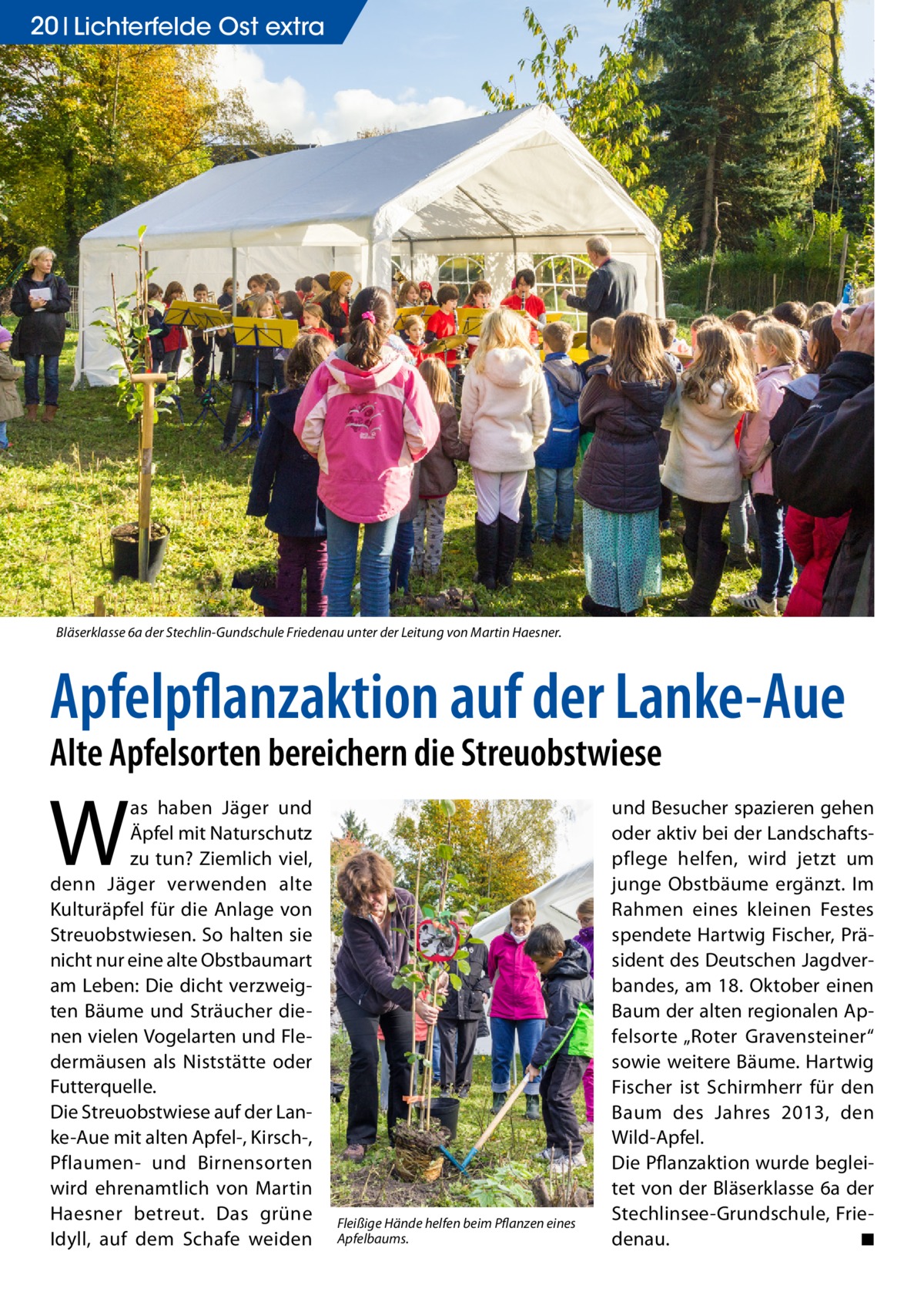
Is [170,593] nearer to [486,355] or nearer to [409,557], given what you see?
[409,557]

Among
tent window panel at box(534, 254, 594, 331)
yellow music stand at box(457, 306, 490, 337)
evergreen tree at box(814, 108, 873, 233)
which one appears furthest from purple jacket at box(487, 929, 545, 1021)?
evergreen tree at box(814, 108, 873, 233)

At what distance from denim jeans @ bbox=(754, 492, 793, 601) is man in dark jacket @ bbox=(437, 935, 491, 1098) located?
2.42 metres

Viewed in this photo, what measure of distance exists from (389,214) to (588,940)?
21.6 feet

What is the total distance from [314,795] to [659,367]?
282cm

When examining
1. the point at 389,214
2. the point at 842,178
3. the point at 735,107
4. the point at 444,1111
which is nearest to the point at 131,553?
the point at 444,1111

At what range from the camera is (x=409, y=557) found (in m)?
5.34

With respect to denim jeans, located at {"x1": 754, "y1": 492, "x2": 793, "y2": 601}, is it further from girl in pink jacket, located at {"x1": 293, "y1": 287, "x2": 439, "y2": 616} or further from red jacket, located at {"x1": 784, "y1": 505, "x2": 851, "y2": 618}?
red jacket, located at {"x1": 784, "y1": 505, "x2": 851, "y2": 618}

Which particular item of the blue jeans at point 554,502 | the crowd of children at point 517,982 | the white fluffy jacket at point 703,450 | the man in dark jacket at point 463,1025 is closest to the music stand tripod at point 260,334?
the blue jeans at point 554,502

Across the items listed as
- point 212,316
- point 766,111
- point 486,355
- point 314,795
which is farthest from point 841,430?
point 766,111

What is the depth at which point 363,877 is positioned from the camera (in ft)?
9.19

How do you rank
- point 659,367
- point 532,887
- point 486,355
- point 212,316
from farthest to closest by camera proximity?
point 212,316, point 486,355, point 659,367, point 532,887

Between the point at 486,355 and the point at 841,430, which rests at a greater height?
the point at 486,355

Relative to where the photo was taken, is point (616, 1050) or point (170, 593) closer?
point (616, 1050)

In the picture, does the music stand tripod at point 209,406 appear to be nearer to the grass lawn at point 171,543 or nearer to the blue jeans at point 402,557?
the grass lawn at point 171,543
